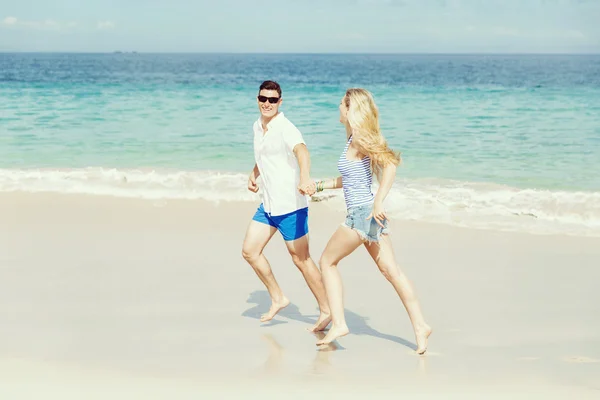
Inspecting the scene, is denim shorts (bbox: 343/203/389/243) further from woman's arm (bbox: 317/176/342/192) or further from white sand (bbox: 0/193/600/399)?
white sand (bbox: 0/193/600/399)

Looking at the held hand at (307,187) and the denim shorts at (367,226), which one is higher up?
the held hand at (307,187)

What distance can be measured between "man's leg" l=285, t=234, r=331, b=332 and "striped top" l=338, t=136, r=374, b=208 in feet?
1.97

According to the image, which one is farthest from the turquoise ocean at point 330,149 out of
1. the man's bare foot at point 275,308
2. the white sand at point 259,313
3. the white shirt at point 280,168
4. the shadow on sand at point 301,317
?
the white shirt at point 280,168

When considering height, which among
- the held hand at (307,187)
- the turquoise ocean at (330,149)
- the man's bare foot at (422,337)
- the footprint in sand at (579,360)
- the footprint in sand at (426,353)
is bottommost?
the turquoise ocean at (330,149)

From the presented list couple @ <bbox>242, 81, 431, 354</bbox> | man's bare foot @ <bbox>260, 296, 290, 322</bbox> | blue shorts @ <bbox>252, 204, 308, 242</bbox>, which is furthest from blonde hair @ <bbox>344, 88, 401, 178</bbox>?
man's bare foot @ <bbox>260, 296, 290, 322</bbox>

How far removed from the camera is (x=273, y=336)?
5.61m

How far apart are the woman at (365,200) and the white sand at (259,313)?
315mm

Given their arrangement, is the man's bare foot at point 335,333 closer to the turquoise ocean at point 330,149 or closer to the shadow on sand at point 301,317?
the shadow on sand at point 301,317

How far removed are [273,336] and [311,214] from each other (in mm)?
4182

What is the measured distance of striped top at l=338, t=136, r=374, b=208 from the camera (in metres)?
5.06

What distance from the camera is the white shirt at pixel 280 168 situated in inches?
215

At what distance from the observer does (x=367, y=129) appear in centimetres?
498

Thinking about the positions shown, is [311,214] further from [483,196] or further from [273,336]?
[273,336]

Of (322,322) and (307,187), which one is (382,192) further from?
(322,322)
